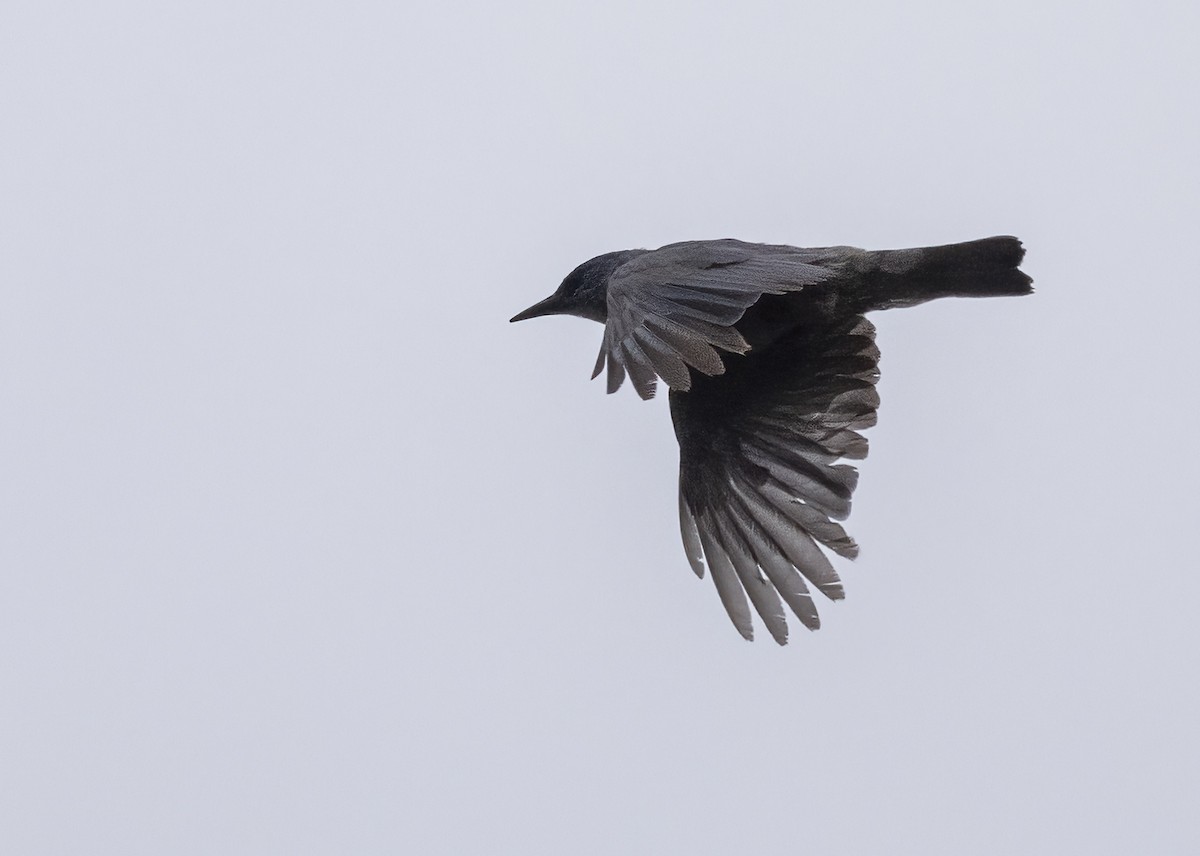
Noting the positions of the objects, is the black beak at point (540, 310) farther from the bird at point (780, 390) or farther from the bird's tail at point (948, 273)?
the bird's tail at point (948, 273)

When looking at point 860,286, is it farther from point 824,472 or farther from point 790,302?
point 824,472

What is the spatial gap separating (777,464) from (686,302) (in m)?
0.90

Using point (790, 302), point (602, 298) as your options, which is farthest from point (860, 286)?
point (602, 298)

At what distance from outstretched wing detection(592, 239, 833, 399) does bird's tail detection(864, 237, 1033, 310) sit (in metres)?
0.20

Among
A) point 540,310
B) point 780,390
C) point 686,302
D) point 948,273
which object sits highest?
point 540,310

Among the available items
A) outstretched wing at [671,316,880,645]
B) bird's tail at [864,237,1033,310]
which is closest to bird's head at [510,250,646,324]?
outstretched wing at [671,316,880,645]

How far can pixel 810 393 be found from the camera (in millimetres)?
5805

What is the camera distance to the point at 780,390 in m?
5.85

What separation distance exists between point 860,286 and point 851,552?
88 cm

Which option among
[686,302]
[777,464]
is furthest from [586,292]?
[686,302]

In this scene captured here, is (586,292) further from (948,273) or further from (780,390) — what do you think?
(948,273)

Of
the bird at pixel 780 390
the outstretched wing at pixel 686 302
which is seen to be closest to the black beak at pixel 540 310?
the bird at pixel 780 390

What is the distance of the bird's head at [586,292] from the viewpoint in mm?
6207

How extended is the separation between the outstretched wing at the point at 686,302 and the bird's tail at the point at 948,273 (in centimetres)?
20
